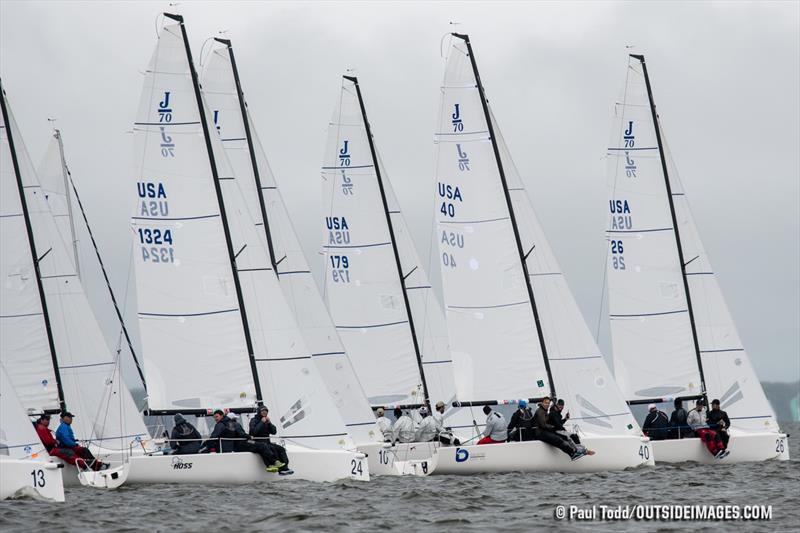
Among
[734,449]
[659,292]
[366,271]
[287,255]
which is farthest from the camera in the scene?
[366,271]

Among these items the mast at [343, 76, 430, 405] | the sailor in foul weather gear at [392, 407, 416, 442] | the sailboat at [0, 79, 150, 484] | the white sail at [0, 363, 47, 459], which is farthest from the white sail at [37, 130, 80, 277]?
the white sail at [0, 363, 47, 459]

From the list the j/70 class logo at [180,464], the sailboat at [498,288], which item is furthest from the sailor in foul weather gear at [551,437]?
the j/70 class logo at [180,464]

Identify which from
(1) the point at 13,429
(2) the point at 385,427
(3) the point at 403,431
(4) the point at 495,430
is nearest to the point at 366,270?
(2) the point at 385,427

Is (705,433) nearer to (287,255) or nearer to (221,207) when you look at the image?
(287,255)

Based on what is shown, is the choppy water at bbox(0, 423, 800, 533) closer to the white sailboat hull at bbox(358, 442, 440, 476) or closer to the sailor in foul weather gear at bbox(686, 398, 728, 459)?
the white sailboat hull at bbox(358, 442, 440, 476)

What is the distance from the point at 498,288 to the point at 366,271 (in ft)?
16.8

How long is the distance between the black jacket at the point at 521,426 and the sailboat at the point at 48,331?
681cm

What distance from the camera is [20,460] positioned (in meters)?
19.8

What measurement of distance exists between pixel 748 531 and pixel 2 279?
14211 mm

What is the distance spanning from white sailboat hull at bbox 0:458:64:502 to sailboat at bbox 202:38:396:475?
759 centimetres

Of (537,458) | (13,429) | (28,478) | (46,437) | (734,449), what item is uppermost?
(13,429)

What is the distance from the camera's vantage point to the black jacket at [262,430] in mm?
23234

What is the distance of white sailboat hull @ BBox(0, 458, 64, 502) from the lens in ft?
64.5

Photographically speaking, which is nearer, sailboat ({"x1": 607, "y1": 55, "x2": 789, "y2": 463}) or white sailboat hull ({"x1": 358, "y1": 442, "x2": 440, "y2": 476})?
white sailboat hull ({"x1": 358, "y1": 442, "x2": 440, "y2": 476})
